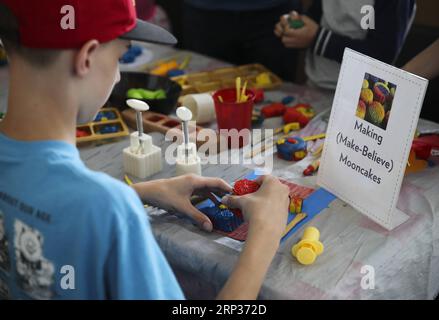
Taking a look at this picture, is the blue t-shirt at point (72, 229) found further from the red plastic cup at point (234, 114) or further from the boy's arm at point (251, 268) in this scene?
the red plastic cup at point (234, 114)

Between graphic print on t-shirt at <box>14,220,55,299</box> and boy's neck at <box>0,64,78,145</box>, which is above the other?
boy's neck at <box>0,64,78,145</box>

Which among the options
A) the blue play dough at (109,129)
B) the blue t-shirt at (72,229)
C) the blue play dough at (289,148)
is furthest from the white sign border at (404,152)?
the blue play dough at (109,129)

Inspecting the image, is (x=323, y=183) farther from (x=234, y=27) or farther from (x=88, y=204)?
(x=234, y=27)

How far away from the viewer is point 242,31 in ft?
6.41

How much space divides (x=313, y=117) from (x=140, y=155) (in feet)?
1.69

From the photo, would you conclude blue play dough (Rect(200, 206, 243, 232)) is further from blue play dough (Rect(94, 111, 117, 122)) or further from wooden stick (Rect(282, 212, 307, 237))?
blue play dough (Rect(94, 111, 117, 122))

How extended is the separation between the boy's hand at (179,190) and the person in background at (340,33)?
2.31 feet

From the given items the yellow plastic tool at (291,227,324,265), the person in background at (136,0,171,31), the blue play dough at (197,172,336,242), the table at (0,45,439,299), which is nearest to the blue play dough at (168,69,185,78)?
the person in background at (136,0,171,31)

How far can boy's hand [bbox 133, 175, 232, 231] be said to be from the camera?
1.03 meters

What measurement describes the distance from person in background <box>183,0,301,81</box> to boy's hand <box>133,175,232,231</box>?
1040 millimetres

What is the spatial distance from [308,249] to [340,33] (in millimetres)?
866

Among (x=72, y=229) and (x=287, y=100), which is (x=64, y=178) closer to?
(x=72, y=229)

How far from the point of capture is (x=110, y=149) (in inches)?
51.9
